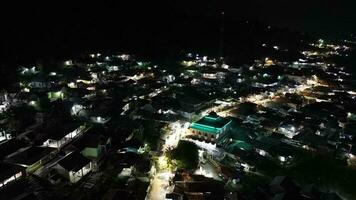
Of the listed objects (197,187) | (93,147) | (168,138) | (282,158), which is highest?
(93,147)

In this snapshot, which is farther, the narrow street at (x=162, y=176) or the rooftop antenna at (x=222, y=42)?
the rooftop antenna at (x=222, y=42)

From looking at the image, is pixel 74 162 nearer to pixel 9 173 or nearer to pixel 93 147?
pixel 93 147

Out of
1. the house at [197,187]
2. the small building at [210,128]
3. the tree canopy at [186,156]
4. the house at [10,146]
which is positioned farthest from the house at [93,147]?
the small building at [210,128]

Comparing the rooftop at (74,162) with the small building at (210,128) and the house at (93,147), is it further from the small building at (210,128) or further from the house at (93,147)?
the small building at (210,128)

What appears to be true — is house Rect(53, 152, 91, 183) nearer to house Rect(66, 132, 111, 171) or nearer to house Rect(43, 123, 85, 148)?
house Rect(66, 132, 111, 171)

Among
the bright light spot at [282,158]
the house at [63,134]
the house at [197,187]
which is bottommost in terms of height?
the bright light spot at [282,158]

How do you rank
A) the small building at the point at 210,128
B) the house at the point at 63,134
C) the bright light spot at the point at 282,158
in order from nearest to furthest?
the house at the point at 63,134 → the bright light spot at the point at 282,158 → the small building at the point at 210,128

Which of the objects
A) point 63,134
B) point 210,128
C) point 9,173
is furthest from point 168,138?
point 9,173
